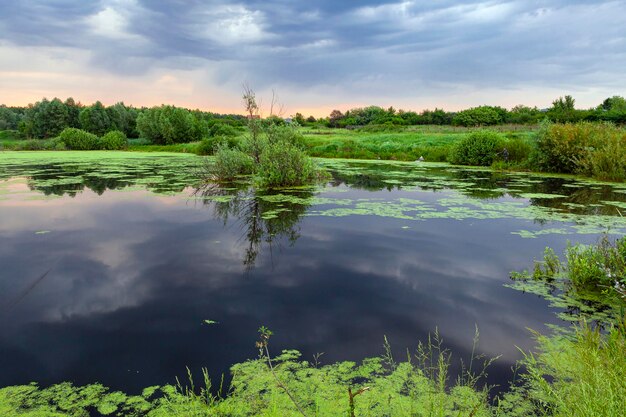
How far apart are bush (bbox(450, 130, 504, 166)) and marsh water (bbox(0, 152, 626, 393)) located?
13366 mm

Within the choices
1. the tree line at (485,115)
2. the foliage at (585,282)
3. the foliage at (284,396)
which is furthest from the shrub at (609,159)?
the tree line at (485,115)

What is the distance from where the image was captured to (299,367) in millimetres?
3393

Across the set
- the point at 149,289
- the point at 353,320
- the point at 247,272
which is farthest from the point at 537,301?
the point at 149,289

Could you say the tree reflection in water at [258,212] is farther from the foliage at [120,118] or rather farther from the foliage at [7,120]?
the foliage at [7,120]

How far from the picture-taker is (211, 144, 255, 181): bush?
1609 centimetres

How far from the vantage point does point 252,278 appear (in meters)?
5.55

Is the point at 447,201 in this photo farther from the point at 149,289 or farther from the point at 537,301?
the point at 149,289

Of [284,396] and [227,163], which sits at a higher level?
[227,163]

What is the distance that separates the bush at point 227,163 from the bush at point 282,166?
2387 mm

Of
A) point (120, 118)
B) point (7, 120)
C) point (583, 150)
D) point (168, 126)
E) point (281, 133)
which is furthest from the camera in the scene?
point (7, 120)

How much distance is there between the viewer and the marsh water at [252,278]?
3707mm

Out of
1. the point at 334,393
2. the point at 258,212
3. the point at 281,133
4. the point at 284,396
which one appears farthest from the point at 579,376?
the point at 281,133

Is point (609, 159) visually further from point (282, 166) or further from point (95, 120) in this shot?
point (95, 120)

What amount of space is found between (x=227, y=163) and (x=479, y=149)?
17.7 m
